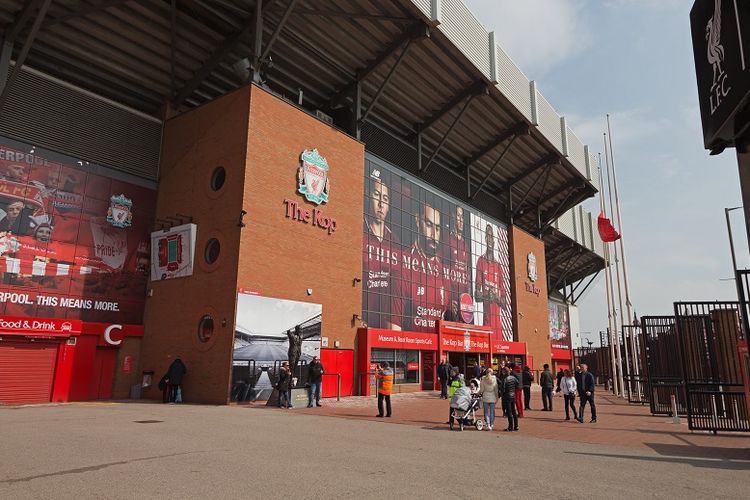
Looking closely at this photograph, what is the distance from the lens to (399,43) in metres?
25.9

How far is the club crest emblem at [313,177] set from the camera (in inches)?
906

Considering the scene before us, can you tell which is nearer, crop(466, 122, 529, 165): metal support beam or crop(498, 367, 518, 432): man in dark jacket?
crop(498, 367, 518, 432): man in dark jacket

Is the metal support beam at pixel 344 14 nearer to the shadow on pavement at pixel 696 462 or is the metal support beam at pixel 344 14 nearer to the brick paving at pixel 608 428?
the brick paving at pixel 608 428

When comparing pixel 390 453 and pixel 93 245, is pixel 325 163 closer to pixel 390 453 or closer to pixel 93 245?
pixel 93 245

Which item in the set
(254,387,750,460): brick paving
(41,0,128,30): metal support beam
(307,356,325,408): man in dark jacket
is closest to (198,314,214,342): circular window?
(307,356,325,408): man in dark jacket

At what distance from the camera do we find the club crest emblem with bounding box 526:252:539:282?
4578 centimetres

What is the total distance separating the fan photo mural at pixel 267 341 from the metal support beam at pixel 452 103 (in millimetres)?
15983

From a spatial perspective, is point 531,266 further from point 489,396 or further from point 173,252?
point 489,396

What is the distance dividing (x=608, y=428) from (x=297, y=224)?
14264 mm

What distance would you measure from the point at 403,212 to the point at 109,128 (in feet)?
53.1

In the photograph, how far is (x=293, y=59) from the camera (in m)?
25.4

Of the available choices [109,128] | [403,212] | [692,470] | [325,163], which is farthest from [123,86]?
[692,470]

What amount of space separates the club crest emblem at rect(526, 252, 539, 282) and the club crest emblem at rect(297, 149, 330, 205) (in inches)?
1057

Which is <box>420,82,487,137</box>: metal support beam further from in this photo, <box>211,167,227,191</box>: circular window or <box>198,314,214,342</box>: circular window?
<box>198,314,214,342</box>: circular window
